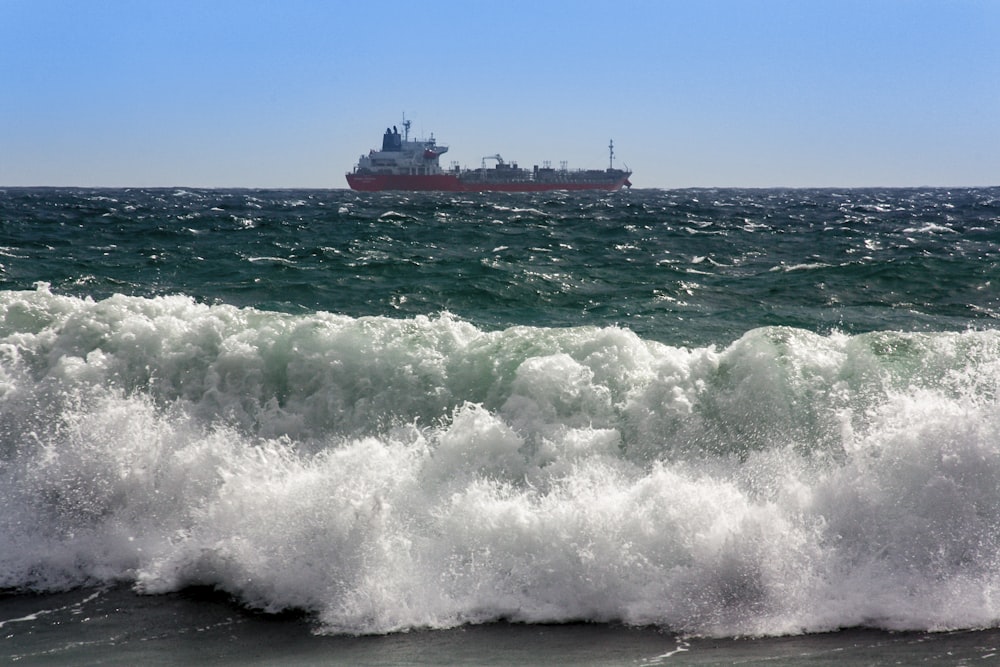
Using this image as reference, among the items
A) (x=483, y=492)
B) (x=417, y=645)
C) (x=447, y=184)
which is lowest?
(x=417, y=645)

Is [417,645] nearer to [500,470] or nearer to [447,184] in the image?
[500,470]

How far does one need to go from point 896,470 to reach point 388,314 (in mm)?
6762

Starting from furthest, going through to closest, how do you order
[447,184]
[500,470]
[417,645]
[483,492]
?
[447,184], [500,470], [483,492], [417,645]

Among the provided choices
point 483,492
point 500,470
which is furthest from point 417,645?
point 500,470

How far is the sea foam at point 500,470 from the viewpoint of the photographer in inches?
208

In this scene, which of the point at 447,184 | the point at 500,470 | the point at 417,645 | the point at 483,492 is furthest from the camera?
the point at 447,184

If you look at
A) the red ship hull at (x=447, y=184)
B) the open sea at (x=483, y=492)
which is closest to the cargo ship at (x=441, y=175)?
the red ship hull at (x=447, y=184)

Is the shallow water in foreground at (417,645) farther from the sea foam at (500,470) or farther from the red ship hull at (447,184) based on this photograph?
the red ship hull at (447,184)

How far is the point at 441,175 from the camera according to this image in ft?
281

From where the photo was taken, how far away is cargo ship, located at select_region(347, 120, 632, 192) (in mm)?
84312

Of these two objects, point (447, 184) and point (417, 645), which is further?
point (447, 184)

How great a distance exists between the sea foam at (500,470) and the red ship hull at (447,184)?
76.3 m

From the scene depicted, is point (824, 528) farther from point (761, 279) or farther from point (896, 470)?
point (761, 279)

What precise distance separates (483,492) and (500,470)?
336 millimetres
